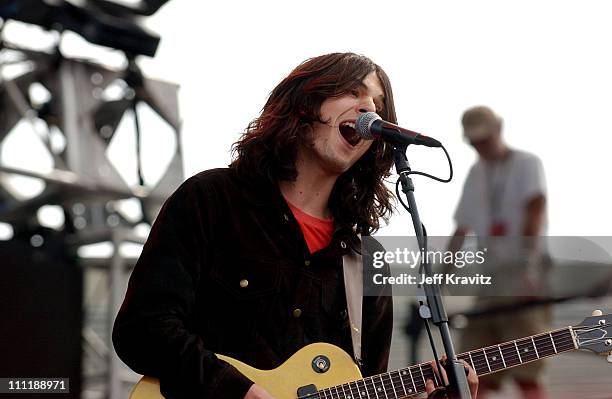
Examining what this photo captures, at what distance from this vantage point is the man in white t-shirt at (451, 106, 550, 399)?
3.87m

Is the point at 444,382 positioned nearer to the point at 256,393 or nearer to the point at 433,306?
the point at 433,306

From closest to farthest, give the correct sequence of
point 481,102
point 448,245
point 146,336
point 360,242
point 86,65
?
point 146,336 < point 360,242 < point 448,245 < point 481,102 < point 86,65

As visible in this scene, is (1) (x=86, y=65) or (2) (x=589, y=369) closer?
(2) (x=589, y=369)

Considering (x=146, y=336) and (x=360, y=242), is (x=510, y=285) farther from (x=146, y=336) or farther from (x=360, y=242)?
(x=146, y=336)

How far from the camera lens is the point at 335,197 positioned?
2850mm

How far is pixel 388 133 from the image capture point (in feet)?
7.47

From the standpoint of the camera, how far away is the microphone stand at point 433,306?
7.20 feet

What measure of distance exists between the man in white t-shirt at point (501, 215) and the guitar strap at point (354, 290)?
1143 millimetres

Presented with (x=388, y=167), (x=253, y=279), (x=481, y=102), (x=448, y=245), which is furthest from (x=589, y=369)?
(x=253, y=279)

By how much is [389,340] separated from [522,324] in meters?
1.20

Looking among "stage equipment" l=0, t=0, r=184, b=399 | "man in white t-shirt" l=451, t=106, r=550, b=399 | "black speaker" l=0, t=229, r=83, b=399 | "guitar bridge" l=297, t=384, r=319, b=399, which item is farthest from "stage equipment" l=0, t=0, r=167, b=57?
"guitar bridge" l=297, t=384, r=319, b=399

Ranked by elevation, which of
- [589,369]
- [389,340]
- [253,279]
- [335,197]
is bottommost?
[589,369]

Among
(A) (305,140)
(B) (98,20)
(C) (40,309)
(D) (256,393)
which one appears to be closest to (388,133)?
(A) (305,140)

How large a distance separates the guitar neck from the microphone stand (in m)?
0.30
